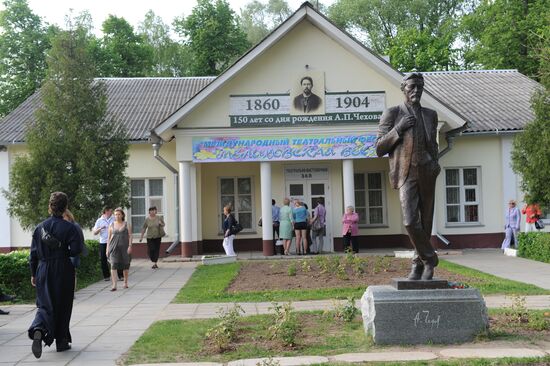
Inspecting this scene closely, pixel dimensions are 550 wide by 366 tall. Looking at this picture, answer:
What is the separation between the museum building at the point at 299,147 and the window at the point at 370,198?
0.04 metres

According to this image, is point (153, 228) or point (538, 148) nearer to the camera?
point (538, 148)

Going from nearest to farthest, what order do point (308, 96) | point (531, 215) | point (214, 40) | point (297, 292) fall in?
point (297, 292), point (531, 215), point (308, 96), point (214, 40)

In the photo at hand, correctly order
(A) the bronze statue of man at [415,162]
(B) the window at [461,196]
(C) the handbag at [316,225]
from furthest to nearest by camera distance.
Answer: (B) the window at [461,196]
(C) the handbag at [316,225]
(A) the bronze statue of man at [415,162]

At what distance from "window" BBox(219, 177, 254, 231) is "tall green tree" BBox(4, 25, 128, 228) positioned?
5784 mm

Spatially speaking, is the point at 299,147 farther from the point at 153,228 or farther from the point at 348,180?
the point at 153,228

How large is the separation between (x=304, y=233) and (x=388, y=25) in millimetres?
35458

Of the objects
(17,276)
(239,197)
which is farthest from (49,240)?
(239,197)

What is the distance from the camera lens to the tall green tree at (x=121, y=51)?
42.0 m

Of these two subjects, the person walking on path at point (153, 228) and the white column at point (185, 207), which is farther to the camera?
the white column at point (185, 207)

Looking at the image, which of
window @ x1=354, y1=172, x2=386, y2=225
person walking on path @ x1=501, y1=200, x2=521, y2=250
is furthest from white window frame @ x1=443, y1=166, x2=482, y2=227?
window @ x1=354, y1=172, x2=386, y2=225

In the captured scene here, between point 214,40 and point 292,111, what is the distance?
2783cm

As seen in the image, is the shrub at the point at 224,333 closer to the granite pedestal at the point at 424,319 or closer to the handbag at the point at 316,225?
the granite pedestal at the point at 424,319
